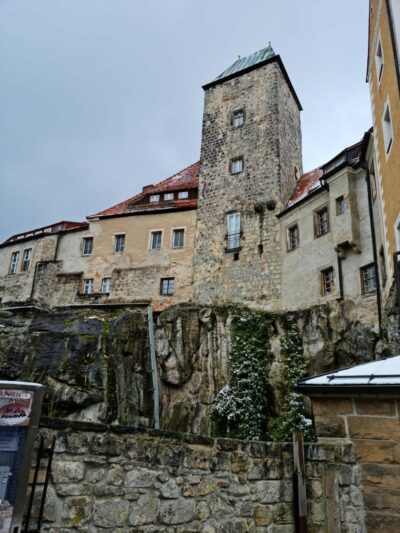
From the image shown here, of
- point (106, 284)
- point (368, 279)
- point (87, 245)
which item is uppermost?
point (87, 245)

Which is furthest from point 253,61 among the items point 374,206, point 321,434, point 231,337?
point 321,434

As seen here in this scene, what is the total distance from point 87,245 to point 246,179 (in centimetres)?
1053

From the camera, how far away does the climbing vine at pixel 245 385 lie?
691 inches

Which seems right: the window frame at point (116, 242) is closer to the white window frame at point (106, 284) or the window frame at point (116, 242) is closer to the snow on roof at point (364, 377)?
the white window frame at point (106, 284)

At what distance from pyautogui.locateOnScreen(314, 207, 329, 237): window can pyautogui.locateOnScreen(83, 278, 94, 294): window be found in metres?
13.5

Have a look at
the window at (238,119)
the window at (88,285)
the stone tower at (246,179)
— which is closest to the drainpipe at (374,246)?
the stone tower at (246,179)

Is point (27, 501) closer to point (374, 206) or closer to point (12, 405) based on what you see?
point (12, 405)

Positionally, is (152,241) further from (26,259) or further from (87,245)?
(26,259)

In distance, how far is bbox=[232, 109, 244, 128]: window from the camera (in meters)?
28.0

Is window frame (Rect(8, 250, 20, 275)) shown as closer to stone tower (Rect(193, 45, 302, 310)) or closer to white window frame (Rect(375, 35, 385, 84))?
stone tower (Rect(193, 45, 302, 310))

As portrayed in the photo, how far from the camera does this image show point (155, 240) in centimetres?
2677

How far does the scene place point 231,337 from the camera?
808 inches

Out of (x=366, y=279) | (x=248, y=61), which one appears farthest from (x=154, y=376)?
(x=248, y=61)

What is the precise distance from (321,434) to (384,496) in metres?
0.86
